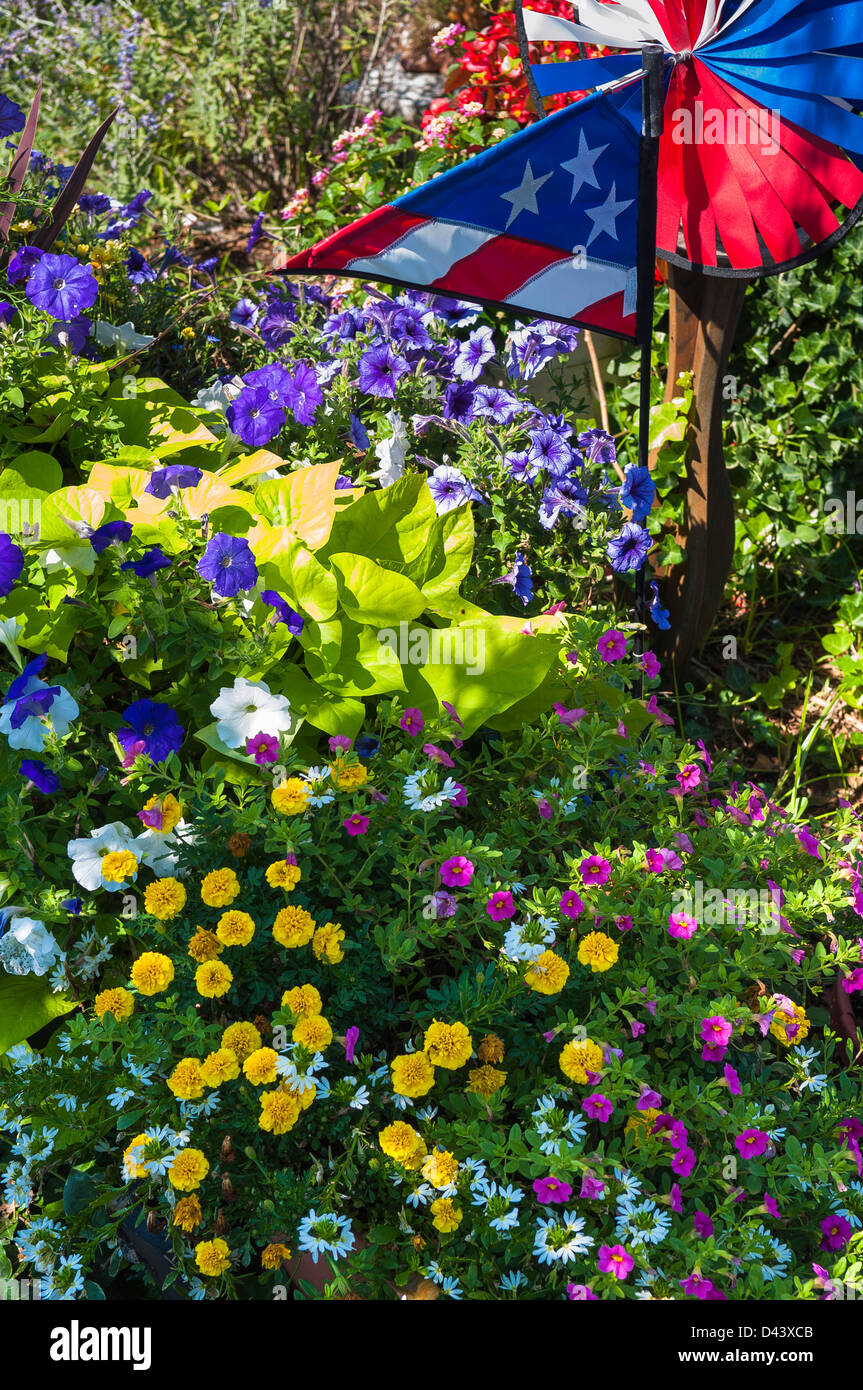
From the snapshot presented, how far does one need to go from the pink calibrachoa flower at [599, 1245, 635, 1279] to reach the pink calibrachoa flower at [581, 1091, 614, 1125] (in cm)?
15

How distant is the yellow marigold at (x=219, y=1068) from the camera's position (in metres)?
1.22

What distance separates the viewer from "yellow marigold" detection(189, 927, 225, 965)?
52.1 inches

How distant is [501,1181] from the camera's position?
4.34 feet

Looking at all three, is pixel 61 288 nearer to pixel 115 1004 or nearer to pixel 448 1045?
pixel 115 1004

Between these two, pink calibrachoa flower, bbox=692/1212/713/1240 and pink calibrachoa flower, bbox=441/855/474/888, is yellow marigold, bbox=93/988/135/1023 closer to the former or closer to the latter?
pink calibrachoa flower, bbox=441/855/474/888

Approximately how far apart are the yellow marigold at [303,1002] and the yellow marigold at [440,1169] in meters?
0.22

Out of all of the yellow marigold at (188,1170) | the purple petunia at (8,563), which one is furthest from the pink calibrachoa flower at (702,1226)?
the purple petunia at (8,563)

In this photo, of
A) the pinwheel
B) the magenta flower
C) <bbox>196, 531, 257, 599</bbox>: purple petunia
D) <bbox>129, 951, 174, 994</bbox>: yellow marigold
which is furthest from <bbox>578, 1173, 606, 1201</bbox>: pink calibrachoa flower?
the pinwheel

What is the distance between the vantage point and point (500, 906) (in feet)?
4.60

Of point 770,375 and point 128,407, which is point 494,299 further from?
point 770,375

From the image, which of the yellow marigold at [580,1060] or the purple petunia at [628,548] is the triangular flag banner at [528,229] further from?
the yellow marigold at [580,1060]

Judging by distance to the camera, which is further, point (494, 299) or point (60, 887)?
point (494, 299)
